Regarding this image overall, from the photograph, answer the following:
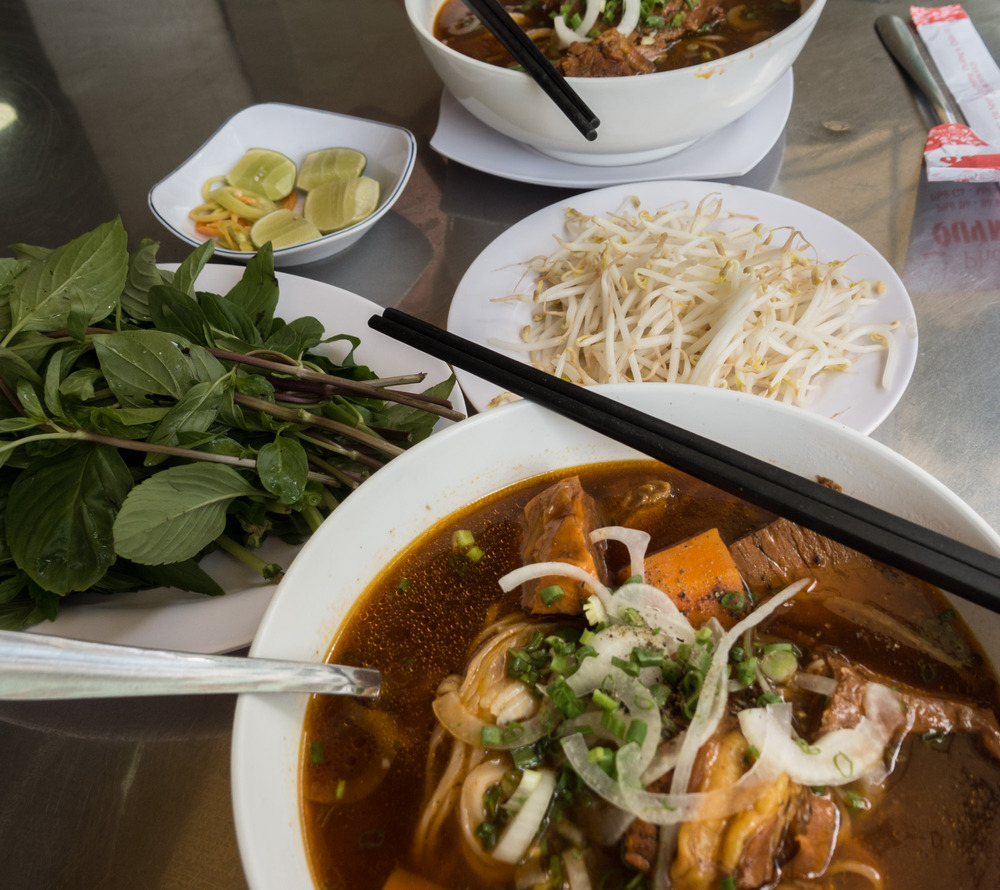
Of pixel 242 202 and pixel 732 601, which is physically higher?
pixel 242 202

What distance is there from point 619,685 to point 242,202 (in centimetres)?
224

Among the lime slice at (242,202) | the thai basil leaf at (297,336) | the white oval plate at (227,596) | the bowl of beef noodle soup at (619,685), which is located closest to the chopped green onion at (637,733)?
the bowl of beef noodle soup at (619,685)

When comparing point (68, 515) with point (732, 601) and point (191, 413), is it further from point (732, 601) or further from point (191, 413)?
point (732, 601)

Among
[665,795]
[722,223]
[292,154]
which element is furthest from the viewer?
[292,154]

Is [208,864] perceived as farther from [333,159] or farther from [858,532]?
[333,159]

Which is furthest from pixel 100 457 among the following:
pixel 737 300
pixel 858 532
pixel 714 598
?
pixel 737 300

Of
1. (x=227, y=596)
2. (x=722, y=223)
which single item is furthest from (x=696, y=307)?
(x=227, y=596)

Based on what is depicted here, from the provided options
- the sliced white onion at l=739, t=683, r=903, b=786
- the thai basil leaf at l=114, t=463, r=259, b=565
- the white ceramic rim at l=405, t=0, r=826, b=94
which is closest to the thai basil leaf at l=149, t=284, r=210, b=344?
the thai basil leaf at l=114, t=463, r=259, b=565

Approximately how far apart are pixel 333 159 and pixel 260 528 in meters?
1.62

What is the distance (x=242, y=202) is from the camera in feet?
8.68

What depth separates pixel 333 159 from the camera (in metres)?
2.76

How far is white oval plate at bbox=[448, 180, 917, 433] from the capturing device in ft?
6.11

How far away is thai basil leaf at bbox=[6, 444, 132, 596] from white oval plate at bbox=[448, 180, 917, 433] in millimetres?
878

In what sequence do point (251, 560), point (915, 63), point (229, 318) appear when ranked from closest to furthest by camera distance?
point (251, 560) → point (229, 318) → point (915, 63)
